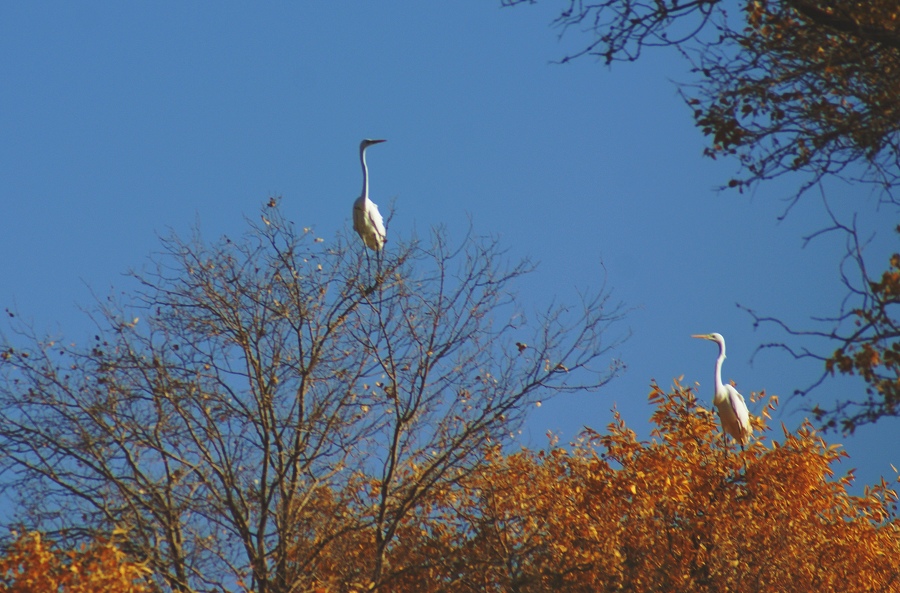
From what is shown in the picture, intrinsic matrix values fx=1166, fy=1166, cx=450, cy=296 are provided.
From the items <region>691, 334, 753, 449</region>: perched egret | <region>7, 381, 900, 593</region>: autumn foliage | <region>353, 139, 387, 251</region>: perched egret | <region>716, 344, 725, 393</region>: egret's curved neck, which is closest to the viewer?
<region>7, 381, 900, 593</region>: autumn foliage

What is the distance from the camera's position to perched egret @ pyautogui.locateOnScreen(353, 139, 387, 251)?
51.2ft

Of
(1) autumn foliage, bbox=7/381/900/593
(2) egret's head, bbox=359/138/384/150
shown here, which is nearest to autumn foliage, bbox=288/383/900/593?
(1) autumn foliage, bbox=7/381/900/593

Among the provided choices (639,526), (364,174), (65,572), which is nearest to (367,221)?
(364,174)

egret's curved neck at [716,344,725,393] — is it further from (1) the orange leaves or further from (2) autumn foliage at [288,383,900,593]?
(1) the orange leaves

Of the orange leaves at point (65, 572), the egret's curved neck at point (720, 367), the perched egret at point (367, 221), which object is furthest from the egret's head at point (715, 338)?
the orange leaves at point (65, 572)

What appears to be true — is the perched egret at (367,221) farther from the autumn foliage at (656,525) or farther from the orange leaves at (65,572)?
the orange leaves at (65,572)

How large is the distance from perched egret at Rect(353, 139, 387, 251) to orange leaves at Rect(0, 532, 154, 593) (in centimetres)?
711

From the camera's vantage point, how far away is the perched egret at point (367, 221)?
1561 centimetres

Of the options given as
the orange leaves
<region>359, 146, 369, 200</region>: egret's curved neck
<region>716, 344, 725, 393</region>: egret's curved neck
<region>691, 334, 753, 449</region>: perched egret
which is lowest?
the orange leaves

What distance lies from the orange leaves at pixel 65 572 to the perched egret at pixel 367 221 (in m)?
7.11

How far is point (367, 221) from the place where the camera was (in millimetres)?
15641

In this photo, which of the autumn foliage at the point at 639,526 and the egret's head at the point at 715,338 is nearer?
the autumn foliage at the point at 639,526

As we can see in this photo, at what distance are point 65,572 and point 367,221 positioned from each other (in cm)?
771

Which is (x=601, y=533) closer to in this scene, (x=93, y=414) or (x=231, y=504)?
(x=231, y=504)
